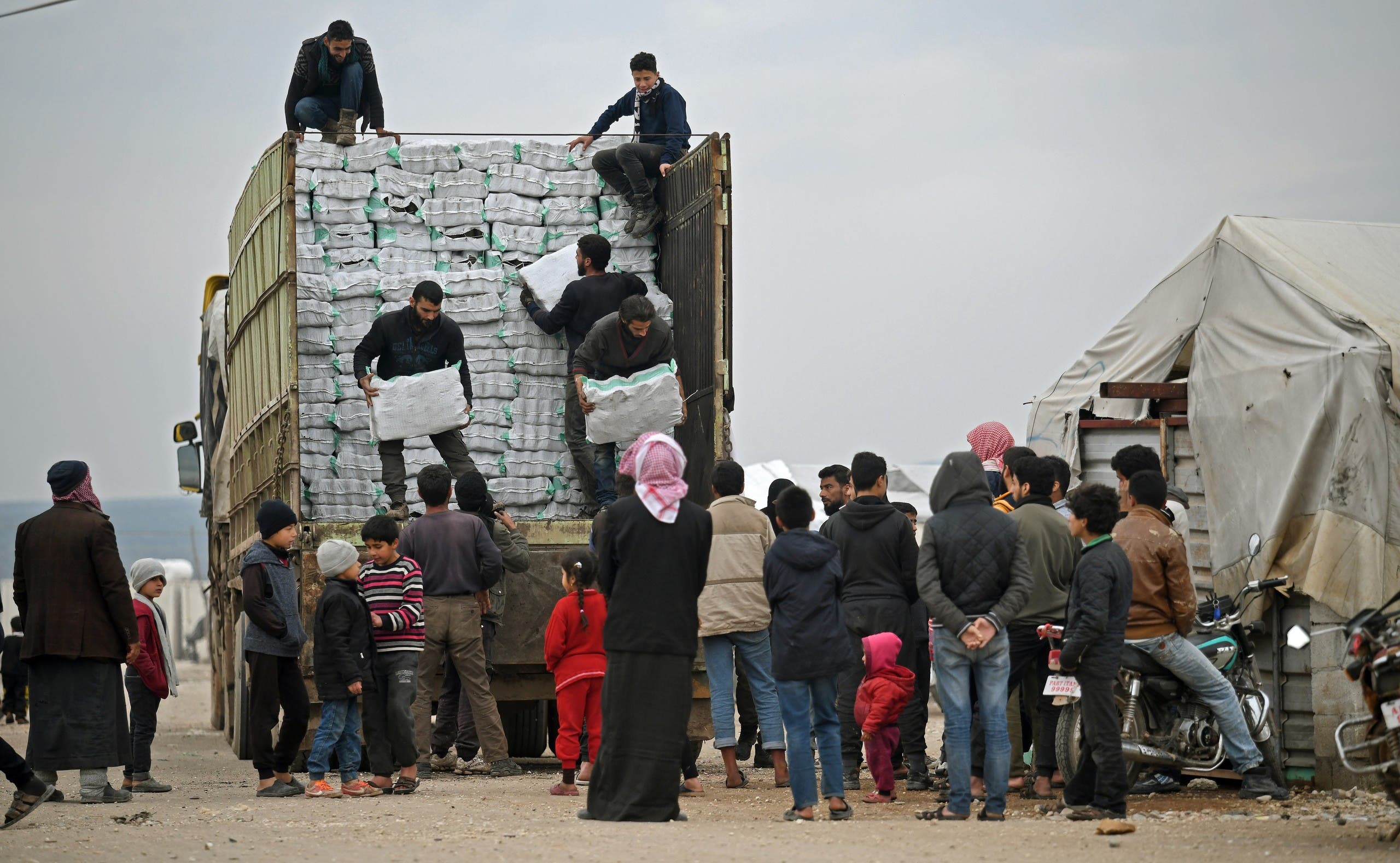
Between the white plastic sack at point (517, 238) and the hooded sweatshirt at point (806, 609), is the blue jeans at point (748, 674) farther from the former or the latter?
the white plastic sack at point (517, 238)

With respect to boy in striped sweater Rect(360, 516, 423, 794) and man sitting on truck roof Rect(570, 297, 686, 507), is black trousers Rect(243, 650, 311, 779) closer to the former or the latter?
boy in striped sweater Rect(360, 516, 423, 794)

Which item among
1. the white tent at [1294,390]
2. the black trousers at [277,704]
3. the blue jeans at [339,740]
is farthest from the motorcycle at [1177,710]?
the black trousers at [277,704]

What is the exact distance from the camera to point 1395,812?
6.99 meters

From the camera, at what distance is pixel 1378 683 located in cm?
610

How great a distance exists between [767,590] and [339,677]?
2.21m

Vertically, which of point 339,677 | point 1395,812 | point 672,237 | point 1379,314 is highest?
point 672,237

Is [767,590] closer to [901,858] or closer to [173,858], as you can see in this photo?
[901,858]

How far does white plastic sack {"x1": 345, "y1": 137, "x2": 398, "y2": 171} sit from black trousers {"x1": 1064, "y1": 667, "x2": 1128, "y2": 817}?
5.61 metres

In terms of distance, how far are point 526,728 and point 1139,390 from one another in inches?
177

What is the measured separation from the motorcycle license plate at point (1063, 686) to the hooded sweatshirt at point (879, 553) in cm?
93

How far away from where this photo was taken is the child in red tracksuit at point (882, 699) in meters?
7.60

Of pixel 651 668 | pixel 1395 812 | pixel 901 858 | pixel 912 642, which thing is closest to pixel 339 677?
pixel 651 668

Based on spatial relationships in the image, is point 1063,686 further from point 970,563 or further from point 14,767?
point 14,767

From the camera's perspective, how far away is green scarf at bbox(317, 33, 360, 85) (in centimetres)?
1098
